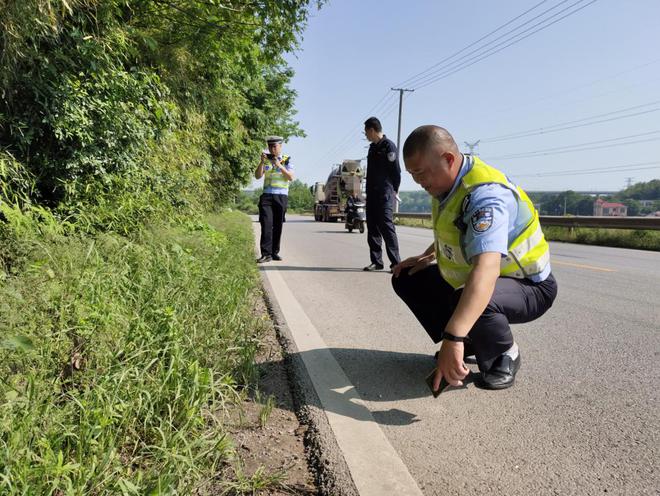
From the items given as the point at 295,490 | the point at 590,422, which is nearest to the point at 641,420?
the point at 590,422

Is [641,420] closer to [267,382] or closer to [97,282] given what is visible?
[267,382]

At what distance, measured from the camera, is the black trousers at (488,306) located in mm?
2648

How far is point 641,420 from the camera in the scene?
8.17 feet

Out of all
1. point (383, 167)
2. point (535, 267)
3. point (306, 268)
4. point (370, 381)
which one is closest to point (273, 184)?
point (306, 268)

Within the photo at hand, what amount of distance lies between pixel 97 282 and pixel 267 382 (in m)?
1.30

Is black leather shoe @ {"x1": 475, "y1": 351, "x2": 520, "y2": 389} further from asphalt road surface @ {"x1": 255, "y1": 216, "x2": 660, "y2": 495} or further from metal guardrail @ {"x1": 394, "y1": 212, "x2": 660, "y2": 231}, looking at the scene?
metal guardrail @ {"x1": 394, "y1": 212, "x2": 660, "y2": 231}

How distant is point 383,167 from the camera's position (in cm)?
711

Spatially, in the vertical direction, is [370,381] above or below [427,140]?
below

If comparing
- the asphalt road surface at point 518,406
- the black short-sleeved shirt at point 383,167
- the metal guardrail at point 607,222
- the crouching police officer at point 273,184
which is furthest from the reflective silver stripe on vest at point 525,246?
the metal guardrail at point 607,222

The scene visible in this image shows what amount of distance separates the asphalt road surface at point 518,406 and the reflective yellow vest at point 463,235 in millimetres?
682

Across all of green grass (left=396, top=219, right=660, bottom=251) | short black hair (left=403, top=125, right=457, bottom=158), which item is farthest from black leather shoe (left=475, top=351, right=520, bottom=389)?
green grass (left=396, top=219, right=660, bottom=251)

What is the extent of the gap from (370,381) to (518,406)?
82 cm

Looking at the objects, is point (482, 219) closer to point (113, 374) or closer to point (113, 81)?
point (113, 374)

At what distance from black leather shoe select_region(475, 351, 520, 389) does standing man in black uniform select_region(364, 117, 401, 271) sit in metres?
4.20
